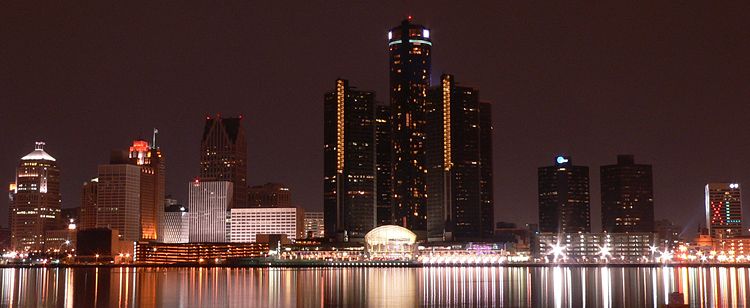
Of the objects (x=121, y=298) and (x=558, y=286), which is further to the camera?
(x=558, y=286)

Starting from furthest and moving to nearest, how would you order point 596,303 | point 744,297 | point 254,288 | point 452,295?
1. point 254,288
2. point 452,295
3. point 744,297
4. point 596,303

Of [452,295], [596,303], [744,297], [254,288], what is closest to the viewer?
[596,303]

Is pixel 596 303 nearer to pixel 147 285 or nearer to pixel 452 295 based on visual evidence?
pixel 452 295

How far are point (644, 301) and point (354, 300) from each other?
2477 cm

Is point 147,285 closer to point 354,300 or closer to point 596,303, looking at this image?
point 354,300

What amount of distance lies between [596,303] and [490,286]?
110 ft

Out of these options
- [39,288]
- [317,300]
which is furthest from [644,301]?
[39,288]

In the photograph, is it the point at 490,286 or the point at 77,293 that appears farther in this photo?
the point at 490,286

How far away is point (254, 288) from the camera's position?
364ft

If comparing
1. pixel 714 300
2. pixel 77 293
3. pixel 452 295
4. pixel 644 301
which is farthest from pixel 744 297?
pixel 77 293

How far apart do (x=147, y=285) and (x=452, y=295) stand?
39.0 metres

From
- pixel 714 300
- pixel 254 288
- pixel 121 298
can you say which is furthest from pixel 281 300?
pixel 714 300

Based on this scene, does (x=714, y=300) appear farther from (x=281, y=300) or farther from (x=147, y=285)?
(x=147, y=285)

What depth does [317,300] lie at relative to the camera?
89.2 m
